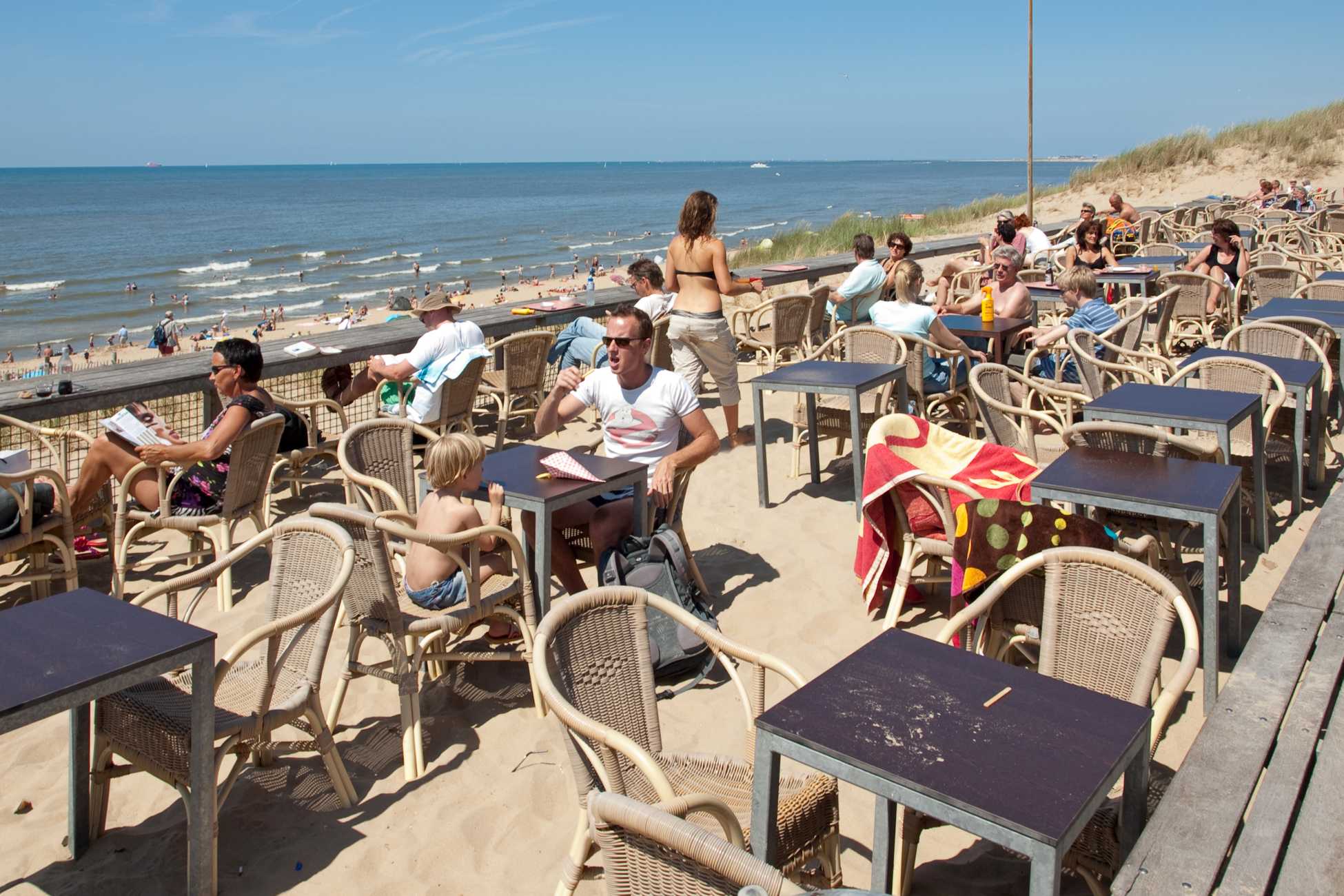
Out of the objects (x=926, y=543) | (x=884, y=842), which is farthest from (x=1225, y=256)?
(x=884, y=842)

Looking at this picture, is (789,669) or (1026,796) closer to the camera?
(1026,796)

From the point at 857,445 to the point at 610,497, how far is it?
1.60 m

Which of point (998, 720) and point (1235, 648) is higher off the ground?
point (998, 720)

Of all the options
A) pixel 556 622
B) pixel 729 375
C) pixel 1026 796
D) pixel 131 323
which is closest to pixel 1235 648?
pixel 1026 796

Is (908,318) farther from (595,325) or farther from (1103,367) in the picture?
(595,325)

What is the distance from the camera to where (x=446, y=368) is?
585 centimetres

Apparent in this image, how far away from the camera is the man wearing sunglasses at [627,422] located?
396 centimetres

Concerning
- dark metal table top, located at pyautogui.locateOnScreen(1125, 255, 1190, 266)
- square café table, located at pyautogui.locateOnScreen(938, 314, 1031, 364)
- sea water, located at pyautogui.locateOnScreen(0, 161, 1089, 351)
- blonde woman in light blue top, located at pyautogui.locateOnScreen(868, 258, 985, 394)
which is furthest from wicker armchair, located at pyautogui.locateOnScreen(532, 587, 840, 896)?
sea water, located at pyautogui.locateOnScreen(0, 161, 1089, 351)

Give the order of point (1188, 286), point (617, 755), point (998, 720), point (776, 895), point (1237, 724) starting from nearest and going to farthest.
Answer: point (776, 895)
point (998, 720)
point (617, 755)
point (1237, 724)
point (1188, 286)

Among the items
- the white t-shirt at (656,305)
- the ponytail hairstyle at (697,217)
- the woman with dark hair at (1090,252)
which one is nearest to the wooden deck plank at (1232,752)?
the ponytail hairstyle at (697,217)

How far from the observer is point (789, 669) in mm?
2387

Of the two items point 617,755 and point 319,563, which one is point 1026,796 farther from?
point 319,563

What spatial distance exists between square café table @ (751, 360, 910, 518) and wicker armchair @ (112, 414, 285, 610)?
2305 millimetres

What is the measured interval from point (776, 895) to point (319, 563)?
79.2 inches
